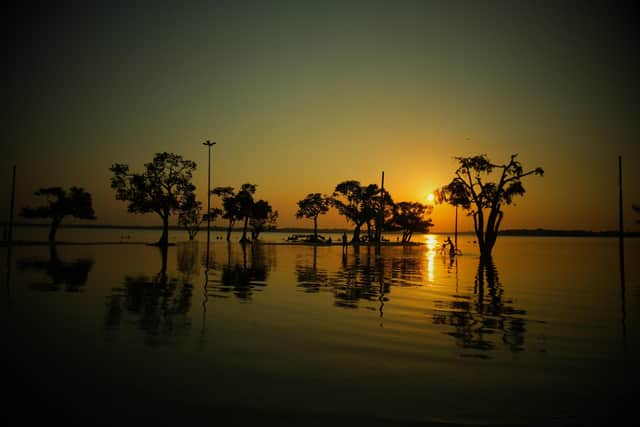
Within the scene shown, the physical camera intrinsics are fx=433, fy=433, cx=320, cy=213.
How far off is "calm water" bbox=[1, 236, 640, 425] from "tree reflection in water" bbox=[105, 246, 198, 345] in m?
0.06

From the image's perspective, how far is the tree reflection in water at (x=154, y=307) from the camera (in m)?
9.47

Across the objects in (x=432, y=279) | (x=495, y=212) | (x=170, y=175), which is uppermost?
(x=170, y=175)

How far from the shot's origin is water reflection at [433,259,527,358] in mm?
8906

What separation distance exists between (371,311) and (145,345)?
6.50 m

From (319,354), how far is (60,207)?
61372 mm

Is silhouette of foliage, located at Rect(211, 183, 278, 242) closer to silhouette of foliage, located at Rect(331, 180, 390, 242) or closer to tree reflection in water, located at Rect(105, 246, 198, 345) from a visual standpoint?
silhouette of foliage, located at Rect(331, 180, 390, 242)

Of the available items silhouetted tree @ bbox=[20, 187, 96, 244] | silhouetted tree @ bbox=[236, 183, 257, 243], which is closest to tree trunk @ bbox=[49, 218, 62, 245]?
silhouetted tree @ bbox=[20, 187, 96, 244]

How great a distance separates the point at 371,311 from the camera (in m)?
12.5

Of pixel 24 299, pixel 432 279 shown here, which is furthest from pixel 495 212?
pixel 24 299

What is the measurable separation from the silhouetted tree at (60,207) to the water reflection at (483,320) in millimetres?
57726

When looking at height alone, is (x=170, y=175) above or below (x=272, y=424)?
above

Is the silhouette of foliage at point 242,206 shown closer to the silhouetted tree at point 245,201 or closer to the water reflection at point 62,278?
the silhouetted tree at point 245,201

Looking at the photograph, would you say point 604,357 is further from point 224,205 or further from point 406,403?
point 224,205

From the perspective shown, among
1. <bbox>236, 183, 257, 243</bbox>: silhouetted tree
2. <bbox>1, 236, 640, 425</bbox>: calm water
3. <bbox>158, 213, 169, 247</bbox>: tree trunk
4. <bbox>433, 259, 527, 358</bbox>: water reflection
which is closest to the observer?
<bbox>1, 236, 640, 425</bbox>: calm water
